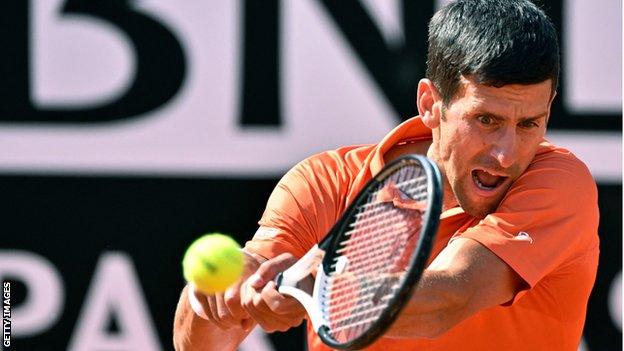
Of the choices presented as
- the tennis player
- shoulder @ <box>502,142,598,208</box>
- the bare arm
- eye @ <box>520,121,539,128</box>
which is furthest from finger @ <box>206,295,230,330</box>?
eye @ <box>520,121,539,128</box>

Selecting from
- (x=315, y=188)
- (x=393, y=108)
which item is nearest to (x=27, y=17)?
(x=393, y=108)

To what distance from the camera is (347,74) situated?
4699mm

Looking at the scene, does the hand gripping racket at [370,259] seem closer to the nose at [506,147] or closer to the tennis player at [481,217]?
the tennis player at [481,217]

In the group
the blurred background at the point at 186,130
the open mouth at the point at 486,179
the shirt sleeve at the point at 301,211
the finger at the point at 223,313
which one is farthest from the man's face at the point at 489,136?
the blurred background at the point at 186,130

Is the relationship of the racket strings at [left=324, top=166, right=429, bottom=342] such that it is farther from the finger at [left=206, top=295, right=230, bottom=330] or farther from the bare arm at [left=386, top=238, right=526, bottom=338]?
the finger at [left=206, top=295, right=230, bottom=330]

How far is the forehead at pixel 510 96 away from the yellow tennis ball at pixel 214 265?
2.24 feet

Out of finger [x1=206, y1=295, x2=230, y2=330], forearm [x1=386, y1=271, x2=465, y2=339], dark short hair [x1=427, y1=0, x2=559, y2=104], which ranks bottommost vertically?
finger [x1=206, y1=295, x2=230, y2=330]

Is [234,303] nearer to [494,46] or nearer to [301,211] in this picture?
[301,211]

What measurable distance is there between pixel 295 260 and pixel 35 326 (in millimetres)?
2155

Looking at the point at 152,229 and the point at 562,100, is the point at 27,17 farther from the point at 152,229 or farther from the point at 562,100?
the point at 562,100

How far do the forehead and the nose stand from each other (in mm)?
63

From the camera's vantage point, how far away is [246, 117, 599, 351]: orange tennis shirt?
2895 millimetres

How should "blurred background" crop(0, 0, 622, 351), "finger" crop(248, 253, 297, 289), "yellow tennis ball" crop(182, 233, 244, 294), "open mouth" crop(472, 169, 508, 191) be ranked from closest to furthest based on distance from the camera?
"yellow tennis ball" crop(182, 233, 244, 294) < "finger" crop(248, 253, 297, 289) < "open mouth" crop(472, 169, 508, 191) < "blurred background" crop(0, 0, 622, 351)

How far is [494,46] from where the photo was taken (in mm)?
2918
